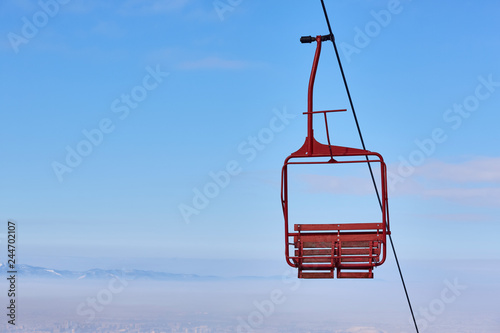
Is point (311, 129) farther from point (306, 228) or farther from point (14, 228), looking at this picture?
point (14, 228)

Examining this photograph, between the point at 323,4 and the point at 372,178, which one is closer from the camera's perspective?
the point at 323,4

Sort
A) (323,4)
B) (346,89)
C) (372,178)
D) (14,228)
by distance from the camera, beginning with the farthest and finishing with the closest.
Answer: (14,228) < (372,178) < (346,89) < (323,4)

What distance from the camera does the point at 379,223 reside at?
63.6 feet

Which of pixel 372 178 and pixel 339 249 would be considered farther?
pixel 372 178

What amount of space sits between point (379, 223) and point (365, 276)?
1195mm

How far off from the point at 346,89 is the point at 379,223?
3296mm

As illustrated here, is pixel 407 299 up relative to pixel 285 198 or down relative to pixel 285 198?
down

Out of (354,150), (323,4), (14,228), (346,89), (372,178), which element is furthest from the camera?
(14,228)

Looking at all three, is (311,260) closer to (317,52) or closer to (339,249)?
(339,249)

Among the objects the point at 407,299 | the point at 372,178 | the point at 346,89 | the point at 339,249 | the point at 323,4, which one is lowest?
the point at 407,299

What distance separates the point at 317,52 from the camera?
1930cm

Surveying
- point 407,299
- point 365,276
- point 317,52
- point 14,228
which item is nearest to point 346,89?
point 317,52

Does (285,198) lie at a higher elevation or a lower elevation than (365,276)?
higher

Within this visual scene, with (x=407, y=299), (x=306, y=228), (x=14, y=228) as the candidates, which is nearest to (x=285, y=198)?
(x=306, y=228)
